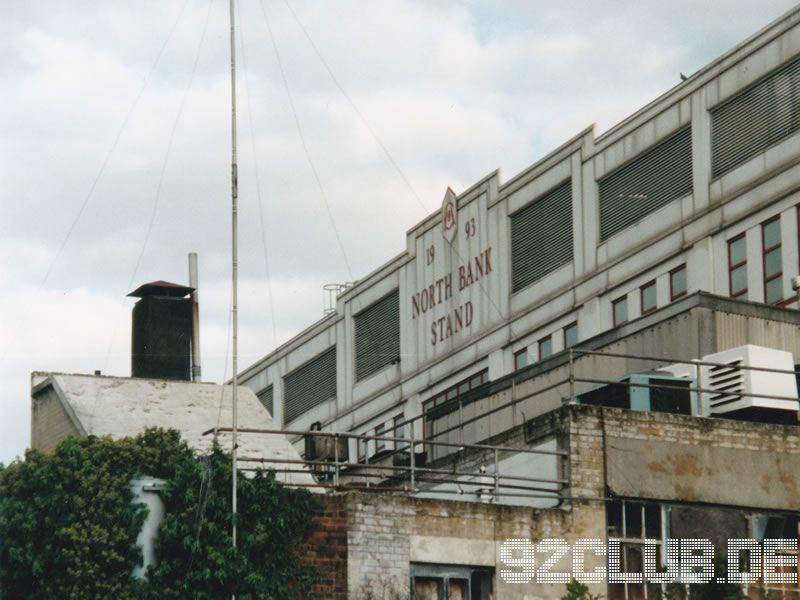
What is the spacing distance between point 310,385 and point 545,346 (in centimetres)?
1622

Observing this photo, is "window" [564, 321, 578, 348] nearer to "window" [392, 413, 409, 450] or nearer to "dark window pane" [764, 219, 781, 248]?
"window" [392, 413, 409, 450]

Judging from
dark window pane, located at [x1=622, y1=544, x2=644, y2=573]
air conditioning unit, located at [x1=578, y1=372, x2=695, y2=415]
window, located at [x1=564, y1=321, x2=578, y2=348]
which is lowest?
dark window pane, located at [x1=622, y1=544, x2=644, y2=573]

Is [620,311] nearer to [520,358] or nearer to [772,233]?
[520,358]

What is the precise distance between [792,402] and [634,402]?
3.41 meters

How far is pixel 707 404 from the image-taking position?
106 feet

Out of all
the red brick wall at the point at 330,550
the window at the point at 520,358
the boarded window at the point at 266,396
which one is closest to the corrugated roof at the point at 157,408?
the red brick wall at the point at 330,550

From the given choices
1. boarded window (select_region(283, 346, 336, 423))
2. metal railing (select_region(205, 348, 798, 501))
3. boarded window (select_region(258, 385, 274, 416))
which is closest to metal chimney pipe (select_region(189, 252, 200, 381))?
metal railing (select_region(205, 348, 798, 501))

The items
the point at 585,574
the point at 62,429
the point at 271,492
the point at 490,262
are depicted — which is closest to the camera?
the point at 271,492

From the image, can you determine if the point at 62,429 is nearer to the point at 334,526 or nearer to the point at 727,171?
the point at 334,526

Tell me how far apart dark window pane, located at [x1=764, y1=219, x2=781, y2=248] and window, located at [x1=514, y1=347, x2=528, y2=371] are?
1112cm

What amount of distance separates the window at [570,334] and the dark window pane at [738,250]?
713 centimetres

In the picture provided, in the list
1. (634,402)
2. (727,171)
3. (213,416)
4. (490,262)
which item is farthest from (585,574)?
(490,262)

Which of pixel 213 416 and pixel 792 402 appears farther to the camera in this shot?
pixel 213 416

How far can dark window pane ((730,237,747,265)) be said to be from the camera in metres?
47.2
